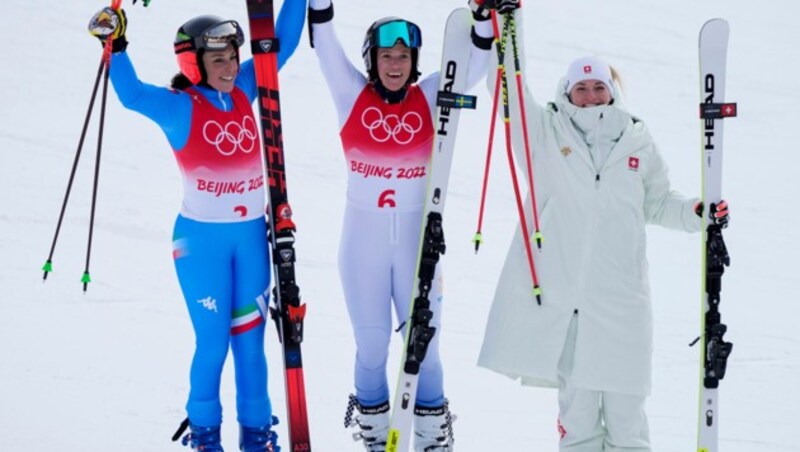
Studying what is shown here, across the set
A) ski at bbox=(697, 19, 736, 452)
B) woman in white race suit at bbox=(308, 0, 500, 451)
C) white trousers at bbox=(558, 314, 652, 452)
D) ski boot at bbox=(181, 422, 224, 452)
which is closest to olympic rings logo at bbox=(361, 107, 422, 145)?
woman in white race suit at bbox=(308, 0, 500, 451)

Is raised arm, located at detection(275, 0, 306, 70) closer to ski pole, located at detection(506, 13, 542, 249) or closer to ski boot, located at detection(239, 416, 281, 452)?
ski pole, located at detection(506, 13, 542, 249)

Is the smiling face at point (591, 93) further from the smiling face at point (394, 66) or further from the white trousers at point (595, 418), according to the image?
the white trousers at point (595, 418)

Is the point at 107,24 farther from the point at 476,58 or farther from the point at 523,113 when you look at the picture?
the point at 523,113

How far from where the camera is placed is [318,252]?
8.45 meters

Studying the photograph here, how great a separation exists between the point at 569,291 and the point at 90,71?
8.99 metres

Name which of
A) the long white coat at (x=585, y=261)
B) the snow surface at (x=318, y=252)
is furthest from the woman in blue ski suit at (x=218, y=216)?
the long white coat at (x=585, y=261)

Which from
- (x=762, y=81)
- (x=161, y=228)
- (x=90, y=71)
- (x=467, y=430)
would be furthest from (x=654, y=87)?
(x=467, y=430)

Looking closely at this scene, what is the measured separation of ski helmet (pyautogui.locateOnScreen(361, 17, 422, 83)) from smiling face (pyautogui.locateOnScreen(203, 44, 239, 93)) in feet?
1.72

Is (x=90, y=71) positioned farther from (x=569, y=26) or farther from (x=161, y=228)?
(x=569, y=26)

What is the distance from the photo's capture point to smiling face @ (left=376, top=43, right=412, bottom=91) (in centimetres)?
431

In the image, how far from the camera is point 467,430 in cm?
545

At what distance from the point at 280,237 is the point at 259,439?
804 mm

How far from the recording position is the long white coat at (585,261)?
170 inches

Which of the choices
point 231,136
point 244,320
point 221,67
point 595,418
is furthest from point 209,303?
point 595,418
